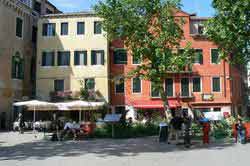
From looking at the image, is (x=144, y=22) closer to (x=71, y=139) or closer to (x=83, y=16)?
(x=71, y=139)

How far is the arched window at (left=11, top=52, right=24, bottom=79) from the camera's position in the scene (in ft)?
125

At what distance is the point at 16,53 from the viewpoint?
38500mm

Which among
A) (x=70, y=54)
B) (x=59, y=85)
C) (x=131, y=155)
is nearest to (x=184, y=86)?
(x=70, y=54)

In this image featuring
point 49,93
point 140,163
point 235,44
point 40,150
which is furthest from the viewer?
point 49,93

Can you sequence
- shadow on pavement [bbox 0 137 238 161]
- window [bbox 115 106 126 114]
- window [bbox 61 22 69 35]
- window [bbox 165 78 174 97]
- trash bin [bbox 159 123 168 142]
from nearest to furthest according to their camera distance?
shadow on pavement [bbox 0 137 238 161] < trash bin [bbox 159 123 168 142] < window [bbox 61 22 69 35] < window [bbox 165 78 174 97] < window [bbox 115 106 126 114]

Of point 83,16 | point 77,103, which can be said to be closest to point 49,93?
point 83,16

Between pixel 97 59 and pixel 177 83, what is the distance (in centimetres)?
824

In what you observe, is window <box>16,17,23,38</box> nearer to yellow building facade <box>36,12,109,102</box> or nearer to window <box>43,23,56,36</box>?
yellow building facade <box>36,12,109,102</box>

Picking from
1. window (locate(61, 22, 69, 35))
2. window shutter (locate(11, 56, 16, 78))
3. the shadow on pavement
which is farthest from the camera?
window (locate(61, 22, 69, 35))

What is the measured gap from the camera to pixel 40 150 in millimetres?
18688

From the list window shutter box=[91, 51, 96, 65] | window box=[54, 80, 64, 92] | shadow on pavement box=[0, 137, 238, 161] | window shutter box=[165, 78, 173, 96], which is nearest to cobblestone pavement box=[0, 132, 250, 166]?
shadow on pavement box=[0, 137, 238, 161]

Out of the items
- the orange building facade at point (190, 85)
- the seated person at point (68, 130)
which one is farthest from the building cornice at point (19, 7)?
the seated person at point (68, 130)

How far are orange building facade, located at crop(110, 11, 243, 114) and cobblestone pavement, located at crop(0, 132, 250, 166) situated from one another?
2241cm

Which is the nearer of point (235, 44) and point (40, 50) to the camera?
point (235, 44)
